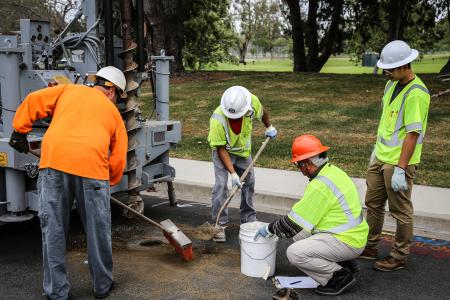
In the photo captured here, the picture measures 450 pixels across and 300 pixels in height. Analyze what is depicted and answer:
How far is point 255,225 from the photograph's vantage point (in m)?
4.88

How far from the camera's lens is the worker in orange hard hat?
422 centimetres

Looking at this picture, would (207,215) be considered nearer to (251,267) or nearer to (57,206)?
(251,267)

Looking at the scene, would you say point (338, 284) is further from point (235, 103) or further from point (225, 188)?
point (235, 103)

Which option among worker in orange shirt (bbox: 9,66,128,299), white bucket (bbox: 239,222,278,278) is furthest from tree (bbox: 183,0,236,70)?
worker in orange shirt (bbox: 9,66,128,299)

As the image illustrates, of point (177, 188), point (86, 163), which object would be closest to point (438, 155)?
point (177, 188)

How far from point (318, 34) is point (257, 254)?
24.2m

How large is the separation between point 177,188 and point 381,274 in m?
3.64

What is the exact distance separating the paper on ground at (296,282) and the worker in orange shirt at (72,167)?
138 cm

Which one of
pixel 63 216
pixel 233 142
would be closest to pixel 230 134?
pixel 233 142

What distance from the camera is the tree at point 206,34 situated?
96.7ft

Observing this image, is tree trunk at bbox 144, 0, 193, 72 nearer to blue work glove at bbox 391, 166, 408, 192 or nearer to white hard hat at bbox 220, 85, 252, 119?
white hard hat at bbox 220, 85, 252, 119

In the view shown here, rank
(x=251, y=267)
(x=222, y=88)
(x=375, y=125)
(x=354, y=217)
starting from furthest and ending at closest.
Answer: (x=222, y=88) < (x=375, y=125) < (x=251, y=267) < (x=354, y=217)

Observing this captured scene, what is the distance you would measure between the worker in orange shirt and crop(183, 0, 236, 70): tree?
22.5 meters

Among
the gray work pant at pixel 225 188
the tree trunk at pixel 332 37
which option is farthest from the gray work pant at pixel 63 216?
the tree trunk at pixel 332 37
